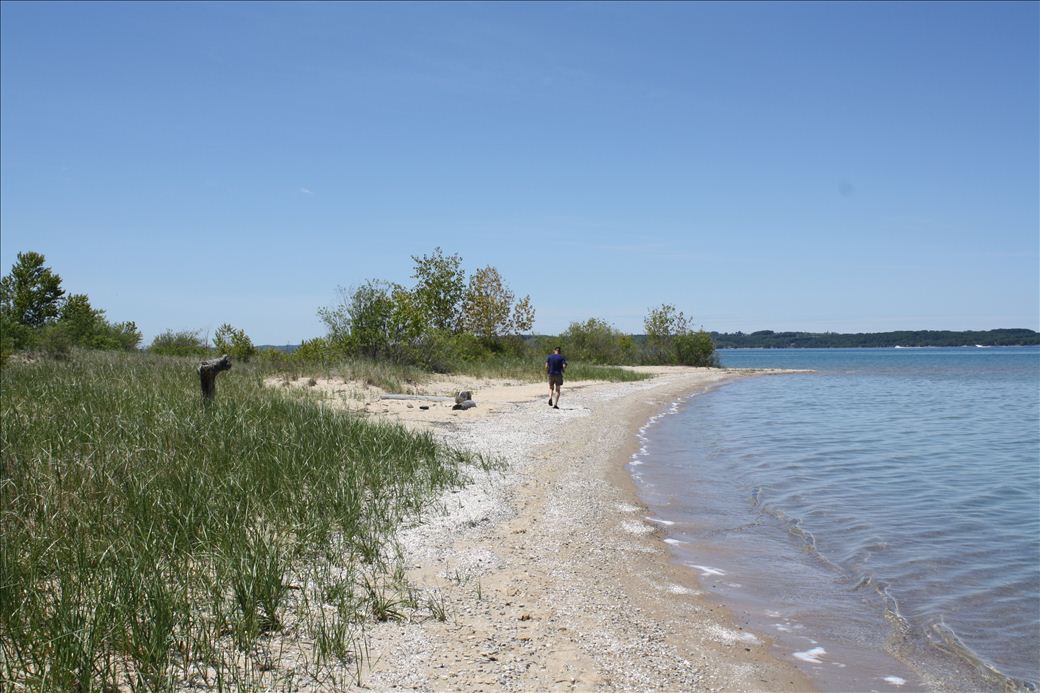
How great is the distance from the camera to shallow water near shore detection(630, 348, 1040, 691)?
18.5 feet

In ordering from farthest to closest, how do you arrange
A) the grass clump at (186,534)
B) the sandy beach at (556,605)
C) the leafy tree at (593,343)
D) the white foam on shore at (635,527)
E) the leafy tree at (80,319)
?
1. the leafy tree at (593,343)
2. the leafy tree at (80,319)
3. the white foam on shore at (635,527)
4. the sandy beach at (556,605)
5. the grass clump at (186,534)

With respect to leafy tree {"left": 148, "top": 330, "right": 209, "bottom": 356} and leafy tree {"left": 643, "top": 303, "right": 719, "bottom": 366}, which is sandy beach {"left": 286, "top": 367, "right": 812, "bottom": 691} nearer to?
leafy tree {"left": 148, "top": 330, "right": 209, "bottom": 356}

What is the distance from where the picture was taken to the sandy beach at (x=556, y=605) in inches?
183

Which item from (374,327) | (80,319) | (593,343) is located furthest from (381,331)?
(593,343)

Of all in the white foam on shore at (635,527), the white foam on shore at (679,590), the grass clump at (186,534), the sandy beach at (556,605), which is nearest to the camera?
the grass clump at (186,534)

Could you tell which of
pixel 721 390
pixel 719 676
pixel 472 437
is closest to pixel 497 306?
pixel 721 390

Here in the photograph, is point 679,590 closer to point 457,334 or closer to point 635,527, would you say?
point 635,527

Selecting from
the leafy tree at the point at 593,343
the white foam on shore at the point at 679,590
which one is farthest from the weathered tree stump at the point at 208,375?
the leafy tree at the point at 593,343

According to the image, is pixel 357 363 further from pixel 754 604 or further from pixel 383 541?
pixel 754 604

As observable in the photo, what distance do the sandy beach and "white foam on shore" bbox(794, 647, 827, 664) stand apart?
25cm

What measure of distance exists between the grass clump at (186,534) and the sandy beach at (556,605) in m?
0.41

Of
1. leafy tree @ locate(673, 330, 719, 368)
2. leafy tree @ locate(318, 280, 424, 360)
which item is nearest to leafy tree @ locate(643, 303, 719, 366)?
leafy tree @ locate(673, 330, 719, 368)

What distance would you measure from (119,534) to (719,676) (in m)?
4.83

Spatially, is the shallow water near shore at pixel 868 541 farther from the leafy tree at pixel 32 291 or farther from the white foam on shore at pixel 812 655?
the leafy tree at pixel 32 291
